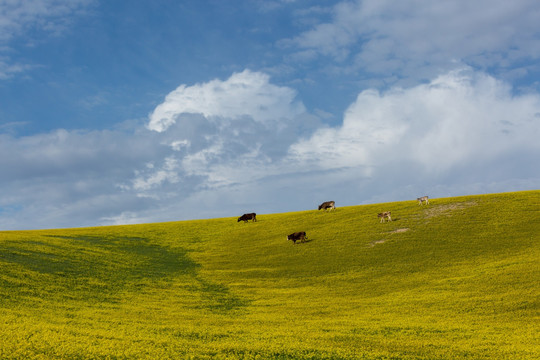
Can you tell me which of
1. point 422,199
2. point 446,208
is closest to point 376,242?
point 446,208

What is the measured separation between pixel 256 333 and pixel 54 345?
11.0 m

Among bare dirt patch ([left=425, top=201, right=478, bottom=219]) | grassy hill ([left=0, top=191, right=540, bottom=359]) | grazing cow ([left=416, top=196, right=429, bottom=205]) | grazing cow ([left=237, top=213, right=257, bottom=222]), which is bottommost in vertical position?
grassy hill ([left=0, top=191, right=540, bottom=359])

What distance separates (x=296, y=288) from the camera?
42.2 meters

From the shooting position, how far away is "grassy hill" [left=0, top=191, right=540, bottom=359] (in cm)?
2170

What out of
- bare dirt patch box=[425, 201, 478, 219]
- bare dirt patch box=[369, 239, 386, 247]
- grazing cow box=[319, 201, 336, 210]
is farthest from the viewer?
grazing cow box=[319, 201, 336, 210]

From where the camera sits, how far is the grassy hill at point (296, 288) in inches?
854

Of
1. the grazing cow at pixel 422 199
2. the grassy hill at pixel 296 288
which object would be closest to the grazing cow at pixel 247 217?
the grassy hill at pixel 296 288

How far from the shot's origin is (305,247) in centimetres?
5628

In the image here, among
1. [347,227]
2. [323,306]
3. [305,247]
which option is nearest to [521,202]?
[347,227]

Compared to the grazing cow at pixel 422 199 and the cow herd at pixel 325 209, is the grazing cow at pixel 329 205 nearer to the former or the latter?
the cow herd at pixel 325 209

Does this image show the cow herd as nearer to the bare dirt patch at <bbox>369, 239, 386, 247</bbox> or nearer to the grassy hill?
the grassy hill

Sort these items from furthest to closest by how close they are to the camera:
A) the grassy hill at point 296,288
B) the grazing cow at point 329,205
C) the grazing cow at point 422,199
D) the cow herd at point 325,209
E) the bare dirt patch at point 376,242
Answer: the grazing cow at point 329,205 < the grazing cow at point 422,199 < the cow herd at point 325,209 < the bare dirt patch at point 376,242 < the grassy hill at point 296,288

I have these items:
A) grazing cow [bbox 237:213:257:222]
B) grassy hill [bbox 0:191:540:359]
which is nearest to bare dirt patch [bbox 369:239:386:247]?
grassy hill [bbox 0:191:540:359]

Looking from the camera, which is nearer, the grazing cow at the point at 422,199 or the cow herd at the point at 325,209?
the cow herd at the point at 325,209
